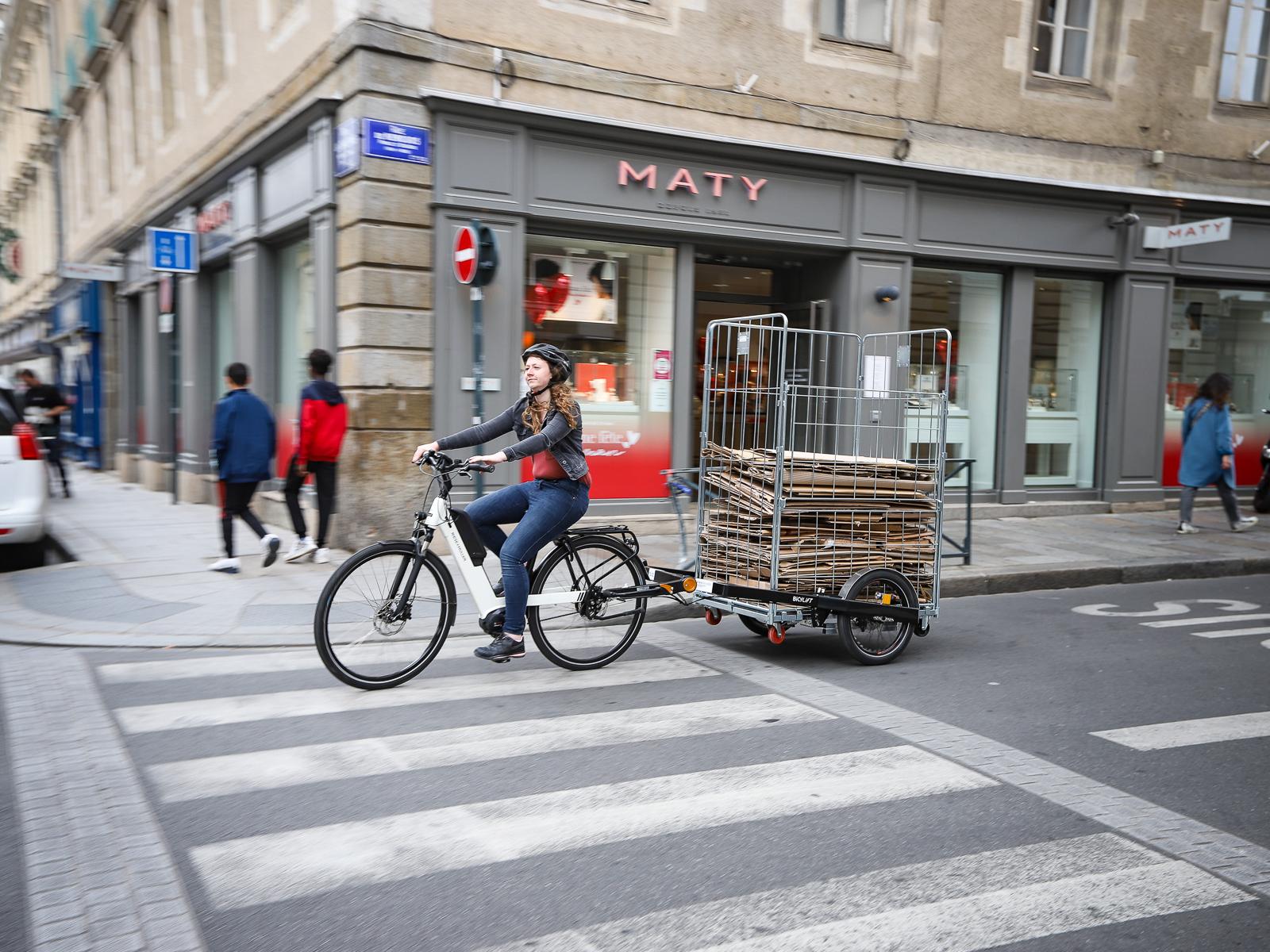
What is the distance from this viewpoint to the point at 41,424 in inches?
578

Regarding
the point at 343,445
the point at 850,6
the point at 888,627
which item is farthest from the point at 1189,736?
the point at 850,6

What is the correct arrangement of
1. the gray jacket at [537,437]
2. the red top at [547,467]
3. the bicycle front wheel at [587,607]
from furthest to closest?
the bicycle front wheel at [587,607] < the red top at [547,467] < the gray jacket at [537,437]

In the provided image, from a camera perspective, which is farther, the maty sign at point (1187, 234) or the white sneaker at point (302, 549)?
the maty sign at point (1187, 234)

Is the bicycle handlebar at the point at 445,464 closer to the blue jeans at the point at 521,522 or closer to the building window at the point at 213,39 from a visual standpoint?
the blue jeans at the point at 521,522

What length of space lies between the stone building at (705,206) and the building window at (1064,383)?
0.13 feet

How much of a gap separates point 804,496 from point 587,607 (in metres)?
1.45

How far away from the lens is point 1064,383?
1405 centimetres

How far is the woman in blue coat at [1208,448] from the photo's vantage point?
38.9ft

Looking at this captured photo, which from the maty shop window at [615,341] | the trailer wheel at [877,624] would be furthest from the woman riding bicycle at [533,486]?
the maty shop window at [615,341]

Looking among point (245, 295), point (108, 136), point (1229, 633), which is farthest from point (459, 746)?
point (108, 136)

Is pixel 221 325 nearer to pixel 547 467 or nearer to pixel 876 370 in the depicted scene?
pixel 876 370

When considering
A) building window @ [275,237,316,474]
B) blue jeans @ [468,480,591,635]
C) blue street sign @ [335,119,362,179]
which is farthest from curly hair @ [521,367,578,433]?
building window @ [275,237,316,474]

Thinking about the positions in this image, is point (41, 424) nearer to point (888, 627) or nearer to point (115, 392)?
point (115, 392)

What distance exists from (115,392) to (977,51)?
17012 mm
